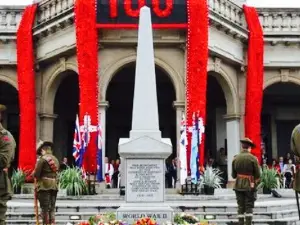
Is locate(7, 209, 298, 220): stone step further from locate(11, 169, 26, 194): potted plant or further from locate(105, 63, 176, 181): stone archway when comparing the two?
locate(105, 63, 176, 181): stone archway

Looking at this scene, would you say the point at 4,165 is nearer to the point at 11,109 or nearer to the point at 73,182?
the point at 73,182

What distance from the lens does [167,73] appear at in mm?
18156

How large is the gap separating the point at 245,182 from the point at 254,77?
10.00 meters

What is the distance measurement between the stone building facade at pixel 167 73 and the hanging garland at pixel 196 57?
52 centimetres

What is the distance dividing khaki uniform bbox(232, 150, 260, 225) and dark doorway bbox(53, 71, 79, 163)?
13.4 m

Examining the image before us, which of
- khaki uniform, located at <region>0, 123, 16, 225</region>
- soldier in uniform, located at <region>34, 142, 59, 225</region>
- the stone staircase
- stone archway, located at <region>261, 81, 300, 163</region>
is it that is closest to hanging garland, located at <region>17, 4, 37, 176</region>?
the stone staircase

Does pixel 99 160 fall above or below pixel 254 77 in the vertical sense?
below

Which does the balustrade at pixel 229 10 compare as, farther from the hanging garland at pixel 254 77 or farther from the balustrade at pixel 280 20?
the balustrade at pixel 280 20

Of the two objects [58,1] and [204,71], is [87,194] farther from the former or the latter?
[58,1]

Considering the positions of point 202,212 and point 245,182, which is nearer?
point 245,182

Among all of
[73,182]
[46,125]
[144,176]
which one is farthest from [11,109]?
[144,176]

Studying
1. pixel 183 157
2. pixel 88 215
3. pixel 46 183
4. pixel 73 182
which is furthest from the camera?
pixel 183 157

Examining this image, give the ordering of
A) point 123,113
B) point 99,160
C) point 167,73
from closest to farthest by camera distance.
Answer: point 99,160
point 167,73
point 123,113

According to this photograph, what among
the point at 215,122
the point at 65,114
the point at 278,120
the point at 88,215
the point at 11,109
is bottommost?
the point at 88,215
